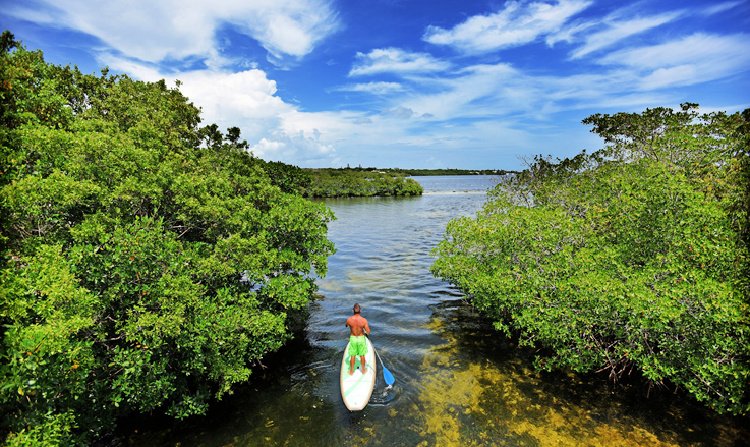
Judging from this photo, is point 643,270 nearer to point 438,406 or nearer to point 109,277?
point 438,406

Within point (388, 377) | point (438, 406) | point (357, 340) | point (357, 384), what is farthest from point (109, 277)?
point (438, 406)

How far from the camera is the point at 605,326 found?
45.3 feet

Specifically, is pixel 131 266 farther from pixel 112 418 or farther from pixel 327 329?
pixel 327 329

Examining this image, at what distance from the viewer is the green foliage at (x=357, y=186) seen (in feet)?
326

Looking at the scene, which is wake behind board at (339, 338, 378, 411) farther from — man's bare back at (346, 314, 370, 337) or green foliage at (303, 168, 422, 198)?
green foliage at (303, 168, 422, 198)

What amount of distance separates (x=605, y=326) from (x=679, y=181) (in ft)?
22.4

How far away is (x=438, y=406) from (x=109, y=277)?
464 inches

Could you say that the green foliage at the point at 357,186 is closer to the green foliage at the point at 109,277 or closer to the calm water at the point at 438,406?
the calm water at the point at 438,406

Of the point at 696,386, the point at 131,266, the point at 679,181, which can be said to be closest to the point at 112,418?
the point at 131,266

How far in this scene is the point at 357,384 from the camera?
14758mm

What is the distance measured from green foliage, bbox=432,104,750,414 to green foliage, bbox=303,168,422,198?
260 ft

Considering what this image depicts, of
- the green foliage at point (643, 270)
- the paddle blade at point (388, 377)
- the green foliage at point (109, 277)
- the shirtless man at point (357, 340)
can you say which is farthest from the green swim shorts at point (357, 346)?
the green foliage at point (643, 270)

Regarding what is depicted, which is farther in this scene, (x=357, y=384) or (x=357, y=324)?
(x=357, y=324)

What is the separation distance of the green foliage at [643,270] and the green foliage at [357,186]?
7921 cm
